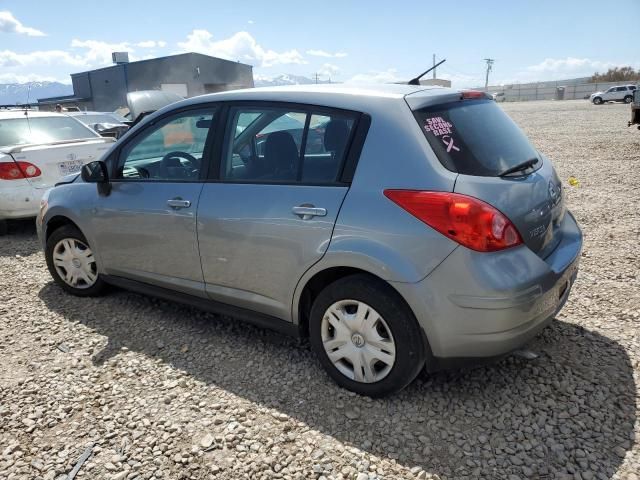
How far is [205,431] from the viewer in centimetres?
249

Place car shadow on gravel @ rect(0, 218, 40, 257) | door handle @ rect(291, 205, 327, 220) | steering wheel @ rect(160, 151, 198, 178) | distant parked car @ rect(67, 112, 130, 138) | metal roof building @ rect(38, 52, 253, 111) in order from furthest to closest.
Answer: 1. metal roof building @ rect(38, 52, 253, 111)
2. distant parked car @ rect(67, 112, 130, 138)
3. car shadow on gravel @ rect(0, 218, 40, 257)
4. steering wheel @ rect(160, 151, 198, 178)
5. door handle @ rect(291, 205, 327, 220)

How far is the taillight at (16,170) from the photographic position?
19.0ft

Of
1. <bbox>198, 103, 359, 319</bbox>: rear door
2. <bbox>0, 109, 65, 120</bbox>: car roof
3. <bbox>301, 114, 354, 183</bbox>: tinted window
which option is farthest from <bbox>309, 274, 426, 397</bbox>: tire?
<bbox>0, 109, 65, 120</bbox>: car roof

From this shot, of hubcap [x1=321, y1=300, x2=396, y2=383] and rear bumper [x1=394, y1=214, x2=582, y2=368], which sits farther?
hubcap [x1=321, y1=300, x2=396, y2=383]

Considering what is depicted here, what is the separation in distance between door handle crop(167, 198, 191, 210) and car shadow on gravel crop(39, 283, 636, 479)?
97cm

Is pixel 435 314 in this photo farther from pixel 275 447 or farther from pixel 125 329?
pixel 125 329

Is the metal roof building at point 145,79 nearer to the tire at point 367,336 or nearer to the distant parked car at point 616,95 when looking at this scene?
the distant parked car at point 616,95

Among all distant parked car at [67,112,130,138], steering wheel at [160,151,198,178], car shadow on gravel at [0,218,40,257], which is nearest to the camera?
steering wheel at [160,151,198,178]

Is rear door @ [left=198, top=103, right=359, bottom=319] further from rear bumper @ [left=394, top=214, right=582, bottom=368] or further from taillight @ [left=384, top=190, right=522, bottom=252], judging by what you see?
rear bumper @ [left=394, top=214, right=582, bottom=368]

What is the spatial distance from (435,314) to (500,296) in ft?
1.00

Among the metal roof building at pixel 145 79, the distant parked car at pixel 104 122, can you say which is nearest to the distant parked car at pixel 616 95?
the metal roof building at pixel 145 79

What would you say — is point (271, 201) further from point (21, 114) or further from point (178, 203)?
point (21, 114)

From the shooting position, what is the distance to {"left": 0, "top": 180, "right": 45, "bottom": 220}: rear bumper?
584 cm

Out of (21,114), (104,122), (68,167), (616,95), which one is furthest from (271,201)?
(616,95)
